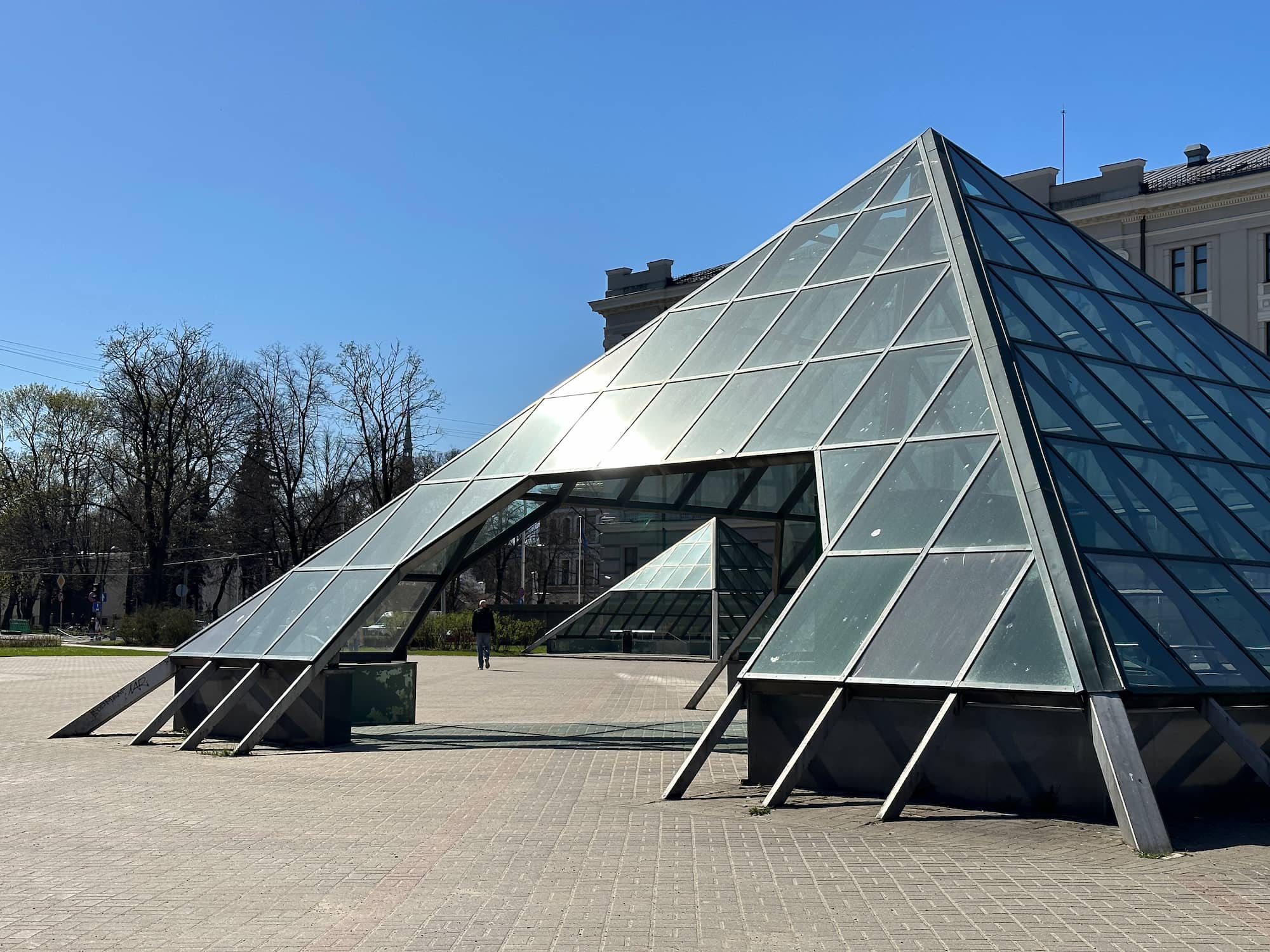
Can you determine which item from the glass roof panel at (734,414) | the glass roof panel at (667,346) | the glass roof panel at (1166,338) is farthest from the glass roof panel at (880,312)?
the glass roof panel at (1166,338)

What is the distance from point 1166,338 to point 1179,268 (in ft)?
123

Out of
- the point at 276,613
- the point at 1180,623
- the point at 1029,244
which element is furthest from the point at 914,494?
the point at 276,613

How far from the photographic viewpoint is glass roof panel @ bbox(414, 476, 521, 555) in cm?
1587

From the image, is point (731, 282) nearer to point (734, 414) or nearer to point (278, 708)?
point (734, 414)

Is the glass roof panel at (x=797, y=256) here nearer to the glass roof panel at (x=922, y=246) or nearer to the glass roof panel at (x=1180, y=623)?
the glass roof panel at (x=922, y=246)

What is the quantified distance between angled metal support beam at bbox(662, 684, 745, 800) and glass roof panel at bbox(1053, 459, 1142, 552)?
338 cm

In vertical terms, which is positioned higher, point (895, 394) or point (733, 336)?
point (733, 336)

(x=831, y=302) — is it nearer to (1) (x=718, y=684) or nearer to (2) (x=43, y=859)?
(2) (x=43, y=859)

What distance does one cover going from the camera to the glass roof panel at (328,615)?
50.0 feet

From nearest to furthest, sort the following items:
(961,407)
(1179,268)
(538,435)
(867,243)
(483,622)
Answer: (961,407) → (867,243) → (538,435) → (483,622) → (1179,268)

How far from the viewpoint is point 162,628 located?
45438mm

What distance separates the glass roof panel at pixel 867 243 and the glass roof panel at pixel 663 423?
6.80 feet

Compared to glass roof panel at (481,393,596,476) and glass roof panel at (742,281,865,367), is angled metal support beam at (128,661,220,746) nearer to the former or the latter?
glass roof panel at (481,393,596,476)

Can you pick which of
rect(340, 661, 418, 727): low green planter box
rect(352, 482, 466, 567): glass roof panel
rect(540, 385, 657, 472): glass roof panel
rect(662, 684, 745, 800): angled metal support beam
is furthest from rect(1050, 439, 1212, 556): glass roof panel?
rect(340, 661, 418, 727): low green planter box
